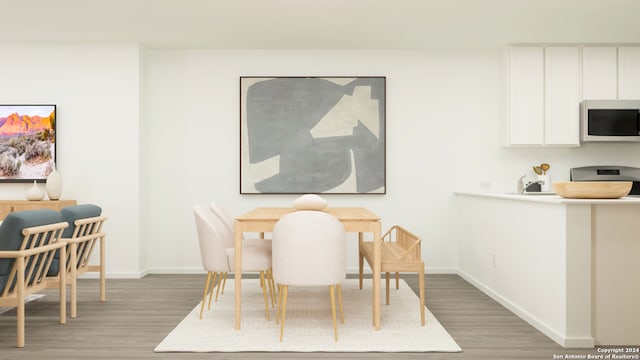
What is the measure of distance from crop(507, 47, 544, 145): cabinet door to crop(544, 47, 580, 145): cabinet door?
68 mm

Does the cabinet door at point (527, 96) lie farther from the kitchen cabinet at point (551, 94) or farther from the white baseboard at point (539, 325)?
the white baseboard at point (539, 325)

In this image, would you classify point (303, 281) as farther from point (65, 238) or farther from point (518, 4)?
point (518, 4)

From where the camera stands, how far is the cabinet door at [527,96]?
553 cm

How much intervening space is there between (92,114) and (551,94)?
5348 millimetres

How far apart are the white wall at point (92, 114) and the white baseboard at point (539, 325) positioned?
388 centimetres

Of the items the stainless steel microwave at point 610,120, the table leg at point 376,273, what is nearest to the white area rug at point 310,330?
the table leg at point 376,273

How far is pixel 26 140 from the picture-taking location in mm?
5465

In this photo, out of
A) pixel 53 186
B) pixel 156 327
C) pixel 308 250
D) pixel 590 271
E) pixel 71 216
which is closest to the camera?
pixel 590 271

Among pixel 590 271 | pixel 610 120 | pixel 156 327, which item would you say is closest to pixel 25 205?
pixel 156 327

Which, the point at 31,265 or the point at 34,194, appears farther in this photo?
the point at 34,194

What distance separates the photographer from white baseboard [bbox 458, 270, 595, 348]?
3055 millimetres

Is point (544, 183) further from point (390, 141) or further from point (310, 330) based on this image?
point (310, 330)

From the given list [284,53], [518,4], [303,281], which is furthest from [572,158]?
[303,281]

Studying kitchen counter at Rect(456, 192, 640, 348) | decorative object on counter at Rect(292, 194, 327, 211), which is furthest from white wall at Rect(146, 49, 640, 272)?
kitchen counter at Rect(456, 192, 640, 348)
